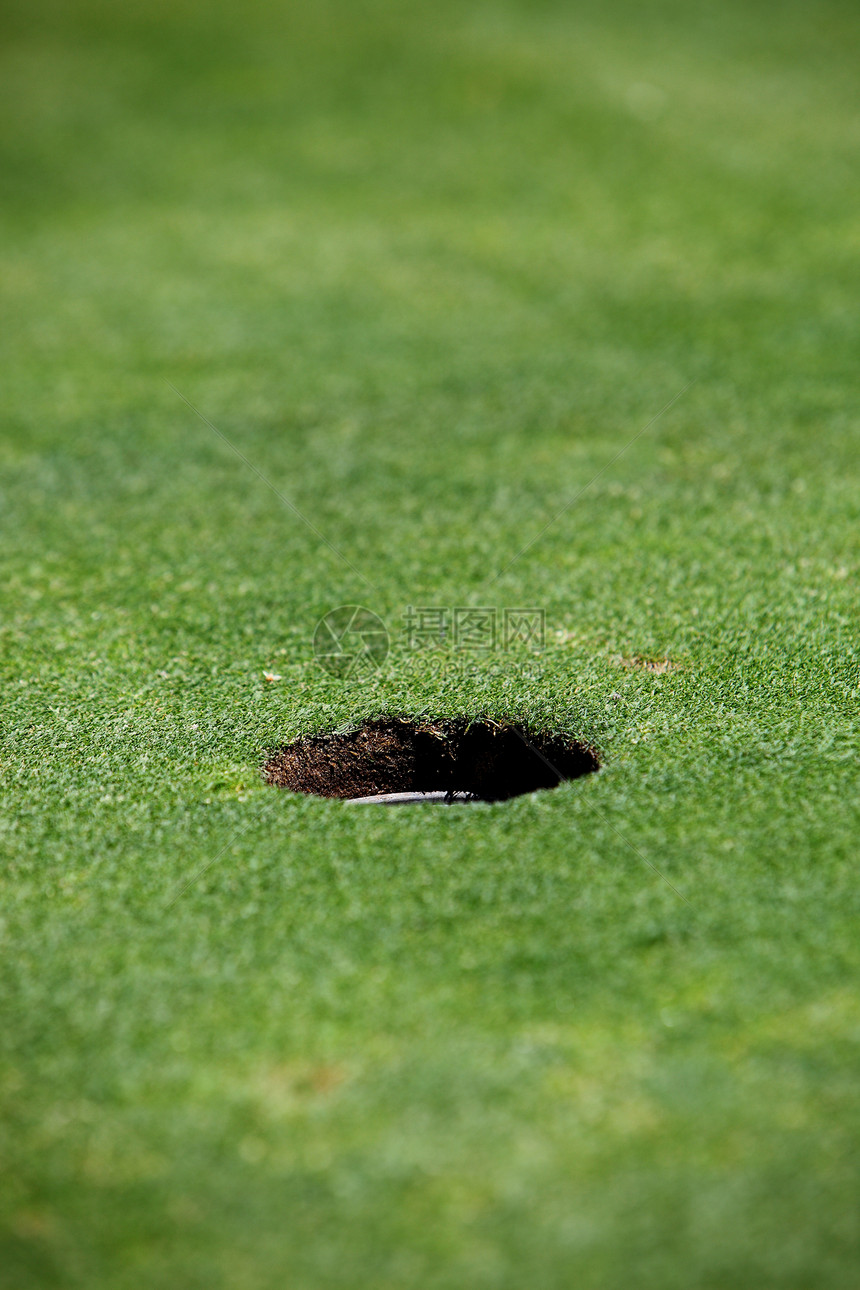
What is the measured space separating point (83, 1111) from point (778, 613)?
284cm

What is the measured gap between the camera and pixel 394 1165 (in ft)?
7.14

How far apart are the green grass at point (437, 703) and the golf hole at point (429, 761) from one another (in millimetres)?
77

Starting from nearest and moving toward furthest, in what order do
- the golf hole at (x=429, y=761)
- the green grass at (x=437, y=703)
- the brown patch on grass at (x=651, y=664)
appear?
1. the green grass at (x=437, y=703)
2. the golf hole at (x=429, y=761)
3. the brown patch on grass at (x=651, y=664)

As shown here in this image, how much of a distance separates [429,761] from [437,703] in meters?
0.19

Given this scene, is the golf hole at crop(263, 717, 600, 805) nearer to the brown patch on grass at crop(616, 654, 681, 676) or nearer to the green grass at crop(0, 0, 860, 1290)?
the green grass at crop(0, 0, 860, 1290)

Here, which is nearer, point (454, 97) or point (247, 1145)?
point (247, 1145)

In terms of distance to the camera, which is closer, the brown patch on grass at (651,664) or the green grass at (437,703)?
the green grass at (437,703)

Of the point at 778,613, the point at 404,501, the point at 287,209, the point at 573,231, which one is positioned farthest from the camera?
the point at 287,209

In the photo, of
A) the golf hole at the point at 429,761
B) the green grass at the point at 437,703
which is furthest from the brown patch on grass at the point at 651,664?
the golf hole at the point at 429,761

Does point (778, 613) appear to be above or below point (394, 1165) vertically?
above

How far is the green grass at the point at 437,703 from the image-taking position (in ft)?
7.09

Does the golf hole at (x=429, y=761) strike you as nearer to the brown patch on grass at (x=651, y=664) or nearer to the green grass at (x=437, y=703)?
the green grass at (x=437, y=703)

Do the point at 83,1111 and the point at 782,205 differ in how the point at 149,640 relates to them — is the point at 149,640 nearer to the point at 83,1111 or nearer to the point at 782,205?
the point at 83,1111

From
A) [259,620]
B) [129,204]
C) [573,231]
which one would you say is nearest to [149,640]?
[259,620]
